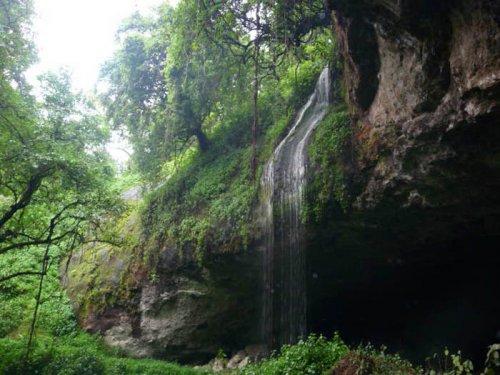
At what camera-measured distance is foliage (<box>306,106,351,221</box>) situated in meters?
7.28

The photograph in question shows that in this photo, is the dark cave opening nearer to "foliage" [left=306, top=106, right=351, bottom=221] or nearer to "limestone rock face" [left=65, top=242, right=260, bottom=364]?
"foliage" [left=306, top=106, right=351, bottom=221]

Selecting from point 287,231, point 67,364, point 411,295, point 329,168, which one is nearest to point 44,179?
point 67,364

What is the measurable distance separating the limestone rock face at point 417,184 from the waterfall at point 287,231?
18.1 inches

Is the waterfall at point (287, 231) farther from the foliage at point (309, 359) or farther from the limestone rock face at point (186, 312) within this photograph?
the foliage at point (309, 359)

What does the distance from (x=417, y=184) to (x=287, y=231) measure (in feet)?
8.82

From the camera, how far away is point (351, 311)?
1023 centimetres

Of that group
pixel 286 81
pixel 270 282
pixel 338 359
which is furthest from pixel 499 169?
pixel 286 81

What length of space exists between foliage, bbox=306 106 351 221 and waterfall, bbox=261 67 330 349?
0.84 ft

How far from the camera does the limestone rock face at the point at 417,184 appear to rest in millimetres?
5160

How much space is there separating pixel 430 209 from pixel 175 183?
7049 mm

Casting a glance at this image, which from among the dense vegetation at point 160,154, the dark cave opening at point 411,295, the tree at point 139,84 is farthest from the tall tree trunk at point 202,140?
the dark cave opening at point 411,295

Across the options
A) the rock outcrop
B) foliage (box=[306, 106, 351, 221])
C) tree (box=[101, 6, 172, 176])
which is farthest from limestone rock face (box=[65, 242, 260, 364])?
tree (box=[101, 6, 172, 176])

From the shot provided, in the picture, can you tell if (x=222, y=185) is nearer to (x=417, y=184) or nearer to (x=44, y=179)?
(x=44, y=179)

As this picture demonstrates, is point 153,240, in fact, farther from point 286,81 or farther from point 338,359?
point 338,359
